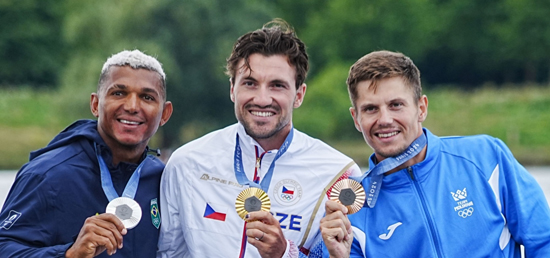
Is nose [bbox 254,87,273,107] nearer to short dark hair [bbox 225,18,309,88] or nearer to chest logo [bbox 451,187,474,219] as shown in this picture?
short dark hair [bbox 225,18,309,88]

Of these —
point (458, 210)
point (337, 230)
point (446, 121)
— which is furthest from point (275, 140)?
point (446, 121)

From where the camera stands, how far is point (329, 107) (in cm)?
3816

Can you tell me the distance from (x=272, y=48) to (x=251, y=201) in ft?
3.70

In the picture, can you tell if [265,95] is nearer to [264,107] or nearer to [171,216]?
[264,107]

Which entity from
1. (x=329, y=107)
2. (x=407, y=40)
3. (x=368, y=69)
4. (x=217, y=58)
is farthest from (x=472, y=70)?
(x=368, y=69)

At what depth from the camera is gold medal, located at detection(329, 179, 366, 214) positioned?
163 inches

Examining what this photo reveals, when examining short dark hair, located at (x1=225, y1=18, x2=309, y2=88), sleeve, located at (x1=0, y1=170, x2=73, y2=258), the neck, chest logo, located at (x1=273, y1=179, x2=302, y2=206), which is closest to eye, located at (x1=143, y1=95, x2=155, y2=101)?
short dark hair, located at (x1=225, y1=18, x2=309, y2=88)

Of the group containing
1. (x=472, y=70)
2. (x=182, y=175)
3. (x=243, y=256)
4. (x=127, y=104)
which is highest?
(x=472, y=70)

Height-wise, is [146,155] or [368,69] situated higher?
[368,69]

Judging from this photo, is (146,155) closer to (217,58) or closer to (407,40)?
(217,58)

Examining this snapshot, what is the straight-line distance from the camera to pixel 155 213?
455cm

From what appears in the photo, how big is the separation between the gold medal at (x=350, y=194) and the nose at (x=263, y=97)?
29.4 inches

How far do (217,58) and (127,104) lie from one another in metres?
29.4

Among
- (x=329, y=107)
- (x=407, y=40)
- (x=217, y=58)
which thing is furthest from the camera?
(x=407, y=40)
